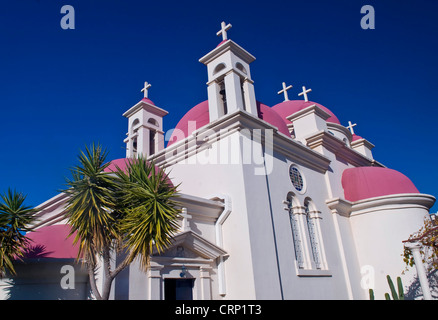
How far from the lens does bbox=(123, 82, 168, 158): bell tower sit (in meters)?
A: 14.8

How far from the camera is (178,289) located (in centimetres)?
902

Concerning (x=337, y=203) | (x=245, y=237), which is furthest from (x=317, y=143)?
(x=245, y=237)

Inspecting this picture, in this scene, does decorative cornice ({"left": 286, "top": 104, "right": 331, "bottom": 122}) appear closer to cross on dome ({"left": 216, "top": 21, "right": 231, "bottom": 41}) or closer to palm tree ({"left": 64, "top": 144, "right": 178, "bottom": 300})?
cross on dome ({"left": 216, "top": 21, "right": 231, "bottom": 41})

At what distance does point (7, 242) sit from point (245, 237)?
18.3 feet

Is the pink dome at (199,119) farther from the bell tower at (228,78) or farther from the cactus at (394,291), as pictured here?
the cactus at (394,291)

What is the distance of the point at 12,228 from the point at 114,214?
2285 mm

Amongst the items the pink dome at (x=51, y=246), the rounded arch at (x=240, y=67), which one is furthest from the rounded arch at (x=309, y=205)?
the pink dome at (x=51, y=246)

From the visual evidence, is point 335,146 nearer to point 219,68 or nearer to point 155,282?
point 219,68

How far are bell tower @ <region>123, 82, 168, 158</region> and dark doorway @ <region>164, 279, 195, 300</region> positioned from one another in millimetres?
6724

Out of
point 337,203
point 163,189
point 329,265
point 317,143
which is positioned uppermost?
point 317,143

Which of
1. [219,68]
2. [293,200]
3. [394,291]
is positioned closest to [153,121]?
[219,68]

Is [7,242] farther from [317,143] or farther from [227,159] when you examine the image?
[317,143]

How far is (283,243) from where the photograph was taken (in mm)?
10516

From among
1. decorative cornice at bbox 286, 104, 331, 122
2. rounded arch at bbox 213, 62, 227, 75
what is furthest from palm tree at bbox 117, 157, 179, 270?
decorative cornice at bbox 286, 104, 331, 122
